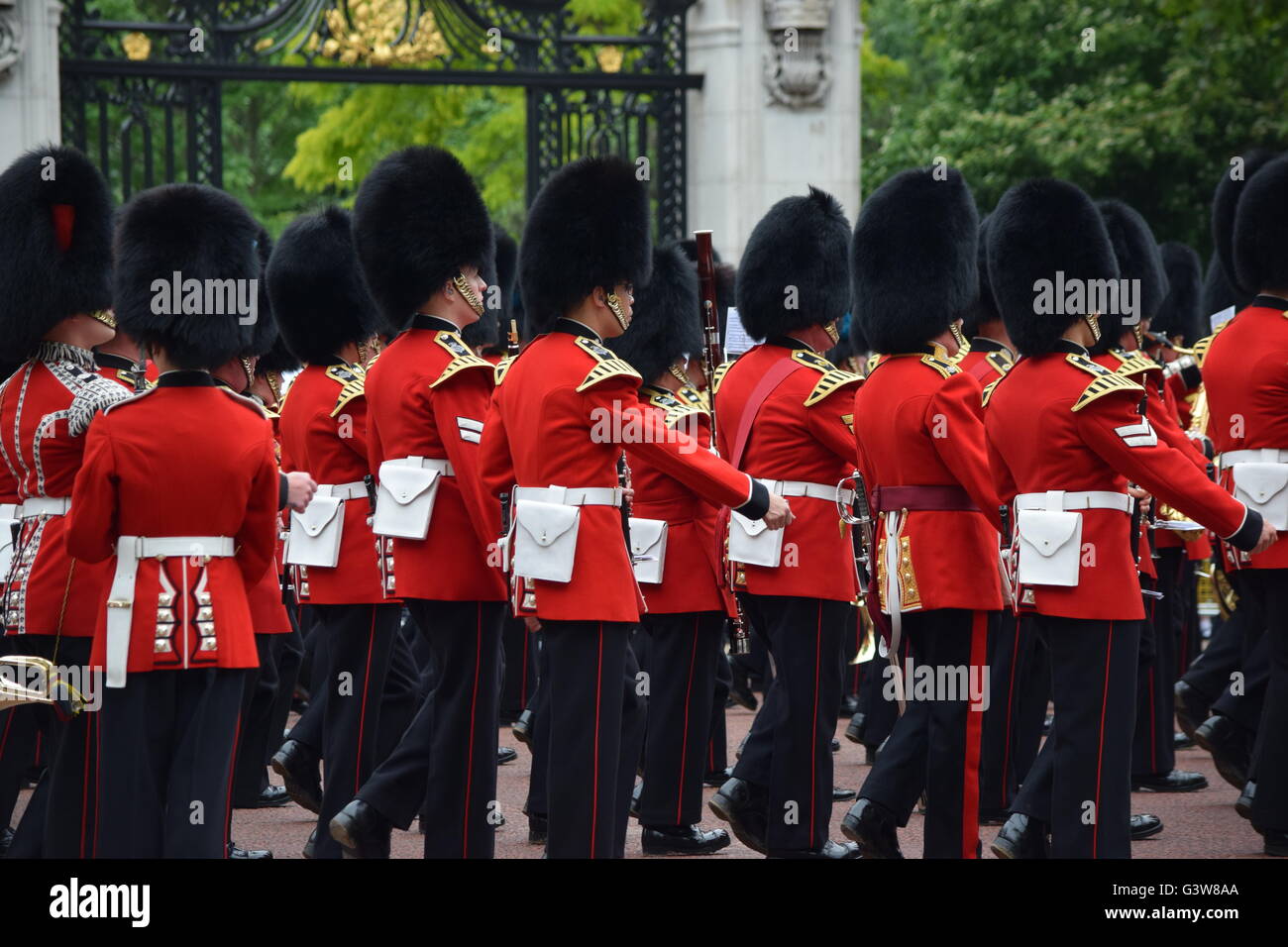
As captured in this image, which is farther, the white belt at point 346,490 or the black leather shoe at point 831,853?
the white belt at point 346,490

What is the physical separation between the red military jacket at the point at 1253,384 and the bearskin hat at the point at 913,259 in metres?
0.87

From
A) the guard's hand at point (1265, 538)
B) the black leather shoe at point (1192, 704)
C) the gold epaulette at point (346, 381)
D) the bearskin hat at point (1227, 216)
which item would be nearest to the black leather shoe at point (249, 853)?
the gold epaulette at point (346, 381)

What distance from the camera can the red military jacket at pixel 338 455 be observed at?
6414 mm

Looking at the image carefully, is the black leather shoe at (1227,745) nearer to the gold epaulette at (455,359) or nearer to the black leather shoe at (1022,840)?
the black leather shoe at (1022,840)

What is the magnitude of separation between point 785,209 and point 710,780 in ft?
7.04

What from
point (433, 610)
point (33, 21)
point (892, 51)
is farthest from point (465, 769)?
point (892, 51)

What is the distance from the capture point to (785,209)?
277 inches

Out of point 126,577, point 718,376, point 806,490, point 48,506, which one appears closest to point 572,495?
point 126,577

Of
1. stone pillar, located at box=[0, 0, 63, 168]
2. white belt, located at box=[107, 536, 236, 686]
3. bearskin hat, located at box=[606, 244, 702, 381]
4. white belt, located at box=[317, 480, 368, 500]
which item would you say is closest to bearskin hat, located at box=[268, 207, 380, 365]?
white belt, located at box=[317, 480, 368, 500]

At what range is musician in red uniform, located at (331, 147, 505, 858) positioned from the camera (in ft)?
18.3

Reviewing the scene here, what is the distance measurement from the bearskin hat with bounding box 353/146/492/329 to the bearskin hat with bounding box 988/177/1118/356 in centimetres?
152

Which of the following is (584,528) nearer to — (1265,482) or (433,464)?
(433,464)
